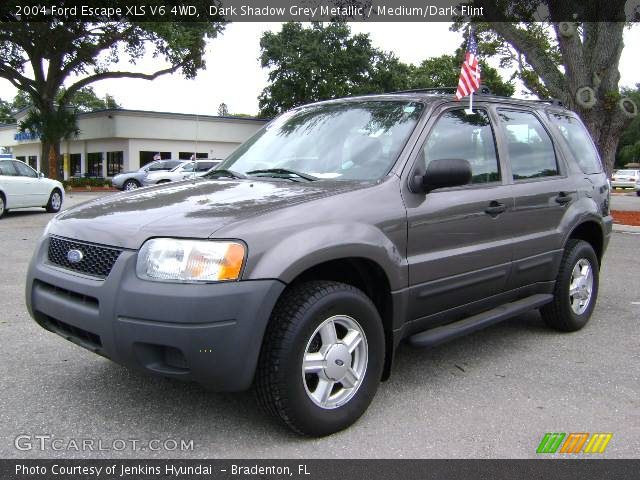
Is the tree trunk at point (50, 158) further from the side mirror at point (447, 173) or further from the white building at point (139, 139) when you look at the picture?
the side mirror at point (447, 173)

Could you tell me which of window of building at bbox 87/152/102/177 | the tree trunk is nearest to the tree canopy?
the tree trunk

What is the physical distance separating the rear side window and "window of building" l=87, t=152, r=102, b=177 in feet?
138

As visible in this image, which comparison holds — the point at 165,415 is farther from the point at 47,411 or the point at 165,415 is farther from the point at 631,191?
the point at 631,191

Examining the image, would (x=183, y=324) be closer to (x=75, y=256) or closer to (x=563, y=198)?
(x=75, y=256)

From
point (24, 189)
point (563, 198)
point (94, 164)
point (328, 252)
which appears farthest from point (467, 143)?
point (94, 164)

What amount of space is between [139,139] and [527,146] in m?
39.4

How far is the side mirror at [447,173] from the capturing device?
3.36 meters

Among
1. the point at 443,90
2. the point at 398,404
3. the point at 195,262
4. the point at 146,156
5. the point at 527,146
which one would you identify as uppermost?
the point at 146,156

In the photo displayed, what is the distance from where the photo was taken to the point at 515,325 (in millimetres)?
5277

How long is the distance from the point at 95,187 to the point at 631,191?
33114 millimetres

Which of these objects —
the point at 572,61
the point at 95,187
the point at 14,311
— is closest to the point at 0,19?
the point at 95,187

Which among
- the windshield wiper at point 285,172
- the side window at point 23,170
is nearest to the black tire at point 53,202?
the side window at point 23,170

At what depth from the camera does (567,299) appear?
481 cm
